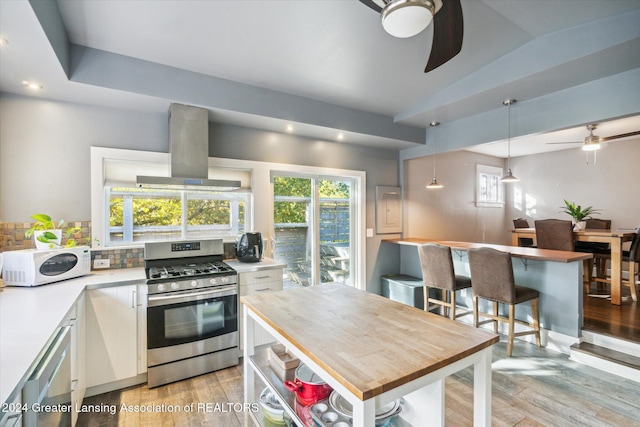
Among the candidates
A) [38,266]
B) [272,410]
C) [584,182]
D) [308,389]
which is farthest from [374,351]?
[584,182]

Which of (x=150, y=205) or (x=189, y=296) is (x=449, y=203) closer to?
(x=189, y=296)

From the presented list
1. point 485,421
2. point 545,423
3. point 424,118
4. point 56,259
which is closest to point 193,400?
point 56,259

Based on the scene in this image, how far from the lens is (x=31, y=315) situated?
1627 millimetres

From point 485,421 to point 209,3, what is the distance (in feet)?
8.80

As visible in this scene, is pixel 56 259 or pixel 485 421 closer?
pixel 485 421

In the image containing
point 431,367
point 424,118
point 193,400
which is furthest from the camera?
point 424,118

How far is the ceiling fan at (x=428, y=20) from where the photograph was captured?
129 centimetres

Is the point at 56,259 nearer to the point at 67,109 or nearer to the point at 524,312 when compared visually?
the point at 67,109

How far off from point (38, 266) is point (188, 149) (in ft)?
4.82

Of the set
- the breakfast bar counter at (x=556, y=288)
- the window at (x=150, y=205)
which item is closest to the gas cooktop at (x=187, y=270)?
the window at (x=150, y=205)

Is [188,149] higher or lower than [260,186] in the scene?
higher

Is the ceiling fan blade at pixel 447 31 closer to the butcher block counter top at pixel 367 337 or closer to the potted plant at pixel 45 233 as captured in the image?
the butcher block counter top at pixel 367 337

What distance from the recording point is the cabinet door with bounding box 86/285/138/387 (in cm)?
232

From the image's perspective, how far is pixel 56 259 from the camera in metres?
2.34
